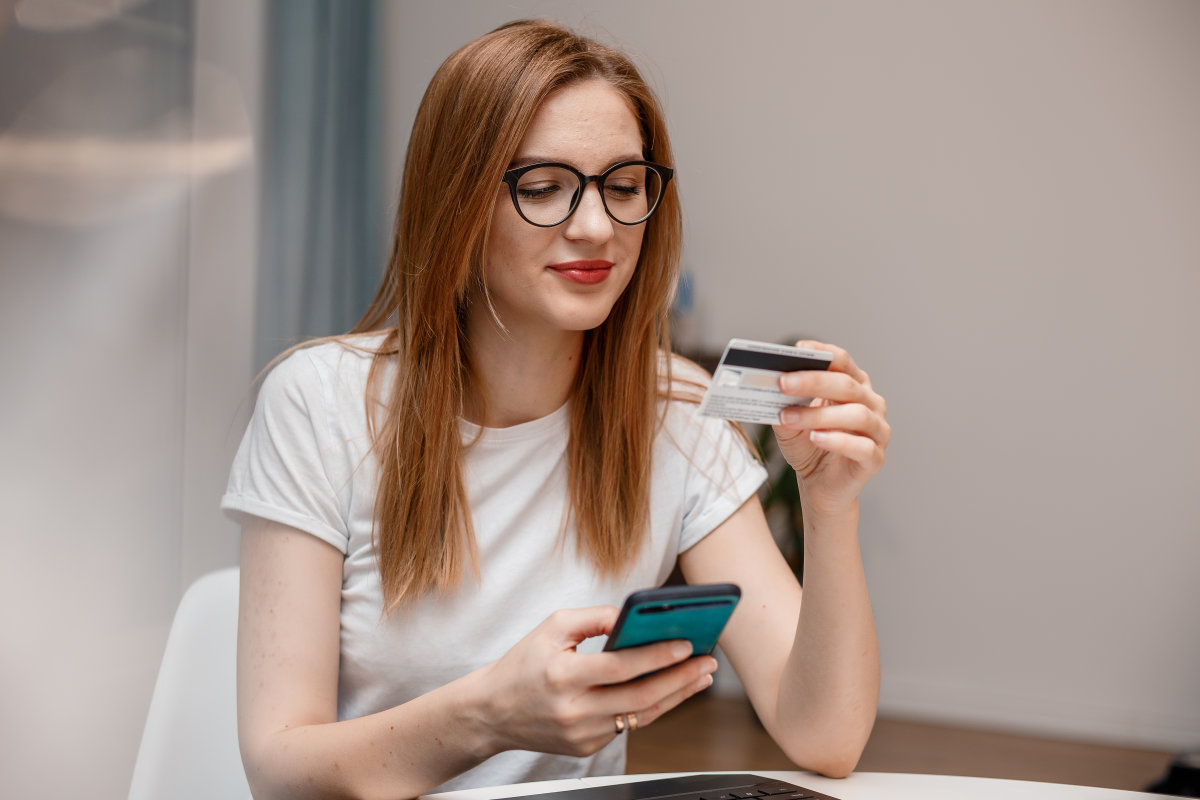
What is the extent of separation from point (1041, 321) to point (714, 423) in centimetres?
229

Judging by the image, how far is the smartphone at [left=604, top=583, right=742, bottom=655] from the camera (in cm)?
63

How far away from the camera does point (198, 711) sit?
3.24 ft

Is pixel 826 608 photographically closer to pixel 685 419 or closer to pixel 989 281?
pixel 685 419

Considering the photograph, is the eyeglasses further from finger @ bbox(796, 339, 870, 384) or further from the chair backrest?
the chair backrest

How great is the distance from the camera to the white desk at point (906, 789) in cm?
83

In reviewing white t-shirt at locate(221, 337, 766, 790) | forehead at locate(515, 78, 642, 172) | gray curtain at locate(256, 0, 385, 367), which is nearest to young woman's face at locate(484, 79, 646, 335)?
forehead at locate(515, 78, 642, 172)

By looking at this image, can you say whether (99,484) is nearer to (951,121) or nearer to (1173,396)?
(951,121)

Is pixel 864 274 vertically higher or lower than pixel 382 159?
lower

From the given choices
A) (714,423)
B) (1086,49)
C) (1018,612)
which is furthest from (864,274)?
(714,423)

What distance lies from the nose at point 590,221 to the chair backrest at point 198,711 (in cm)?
51

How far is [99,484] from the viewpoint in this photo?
2.02m

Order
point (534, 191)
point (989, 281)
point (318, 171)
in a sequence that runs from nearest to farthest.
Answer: point (534, 191) < point (318, 171) < point (989, 281)

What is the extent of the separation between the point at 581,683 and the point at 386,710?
0.25m

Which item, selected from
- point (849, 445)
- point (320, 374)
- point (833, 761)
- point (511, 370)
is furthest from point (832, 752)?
point (320, 374)
